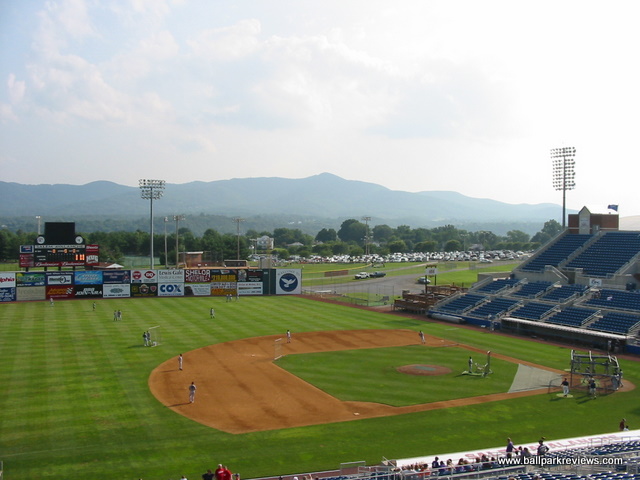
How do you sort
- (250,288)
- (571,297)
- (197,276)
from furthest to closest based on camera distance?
(250,288), (197,276), (571,297)

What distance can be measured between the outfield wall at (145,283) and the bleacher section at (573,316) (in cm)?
3995

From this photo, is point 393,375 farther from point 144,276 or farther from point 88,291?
point 88,291

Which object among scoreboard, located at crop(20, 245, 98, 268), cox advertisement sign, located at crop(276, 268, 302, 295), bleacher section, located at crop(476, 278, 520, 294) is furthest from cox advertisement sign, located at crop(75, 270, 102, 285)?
bleacher section, located at crop(476, 278, 520, 294)

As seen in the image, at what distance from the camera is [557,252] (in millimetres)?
62156

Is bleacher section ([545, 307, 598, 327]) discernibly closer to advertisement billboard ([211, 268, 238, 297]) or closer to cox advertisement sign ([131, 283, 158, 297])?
advertisement billboard ([211, 268, 238, 297])

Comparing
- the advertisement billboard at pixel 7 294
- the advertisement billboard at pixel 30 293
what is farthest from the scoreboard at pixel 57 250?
the advertisement billboard at pixel 7 294

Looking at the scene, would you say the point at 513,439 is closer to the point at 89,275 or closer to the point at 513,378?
the point at 513,378

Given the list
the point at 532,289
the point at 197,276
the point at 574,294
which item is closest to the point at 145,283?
the point at 197,276

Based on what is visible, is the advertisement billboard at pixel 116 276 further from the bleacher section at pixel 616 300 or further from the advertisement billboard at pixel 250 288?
the bleacher section at pixel 616 300

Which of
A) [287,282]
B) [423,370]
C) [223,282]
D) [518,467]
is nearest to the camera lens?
[518,467]

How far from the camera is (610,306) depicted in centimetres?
4806

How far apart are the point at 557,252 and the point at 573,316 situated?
50.9ft

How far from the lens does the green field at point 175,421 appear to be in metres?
21.9

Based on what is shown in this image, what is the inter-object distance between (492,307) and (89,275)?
1986 inches
